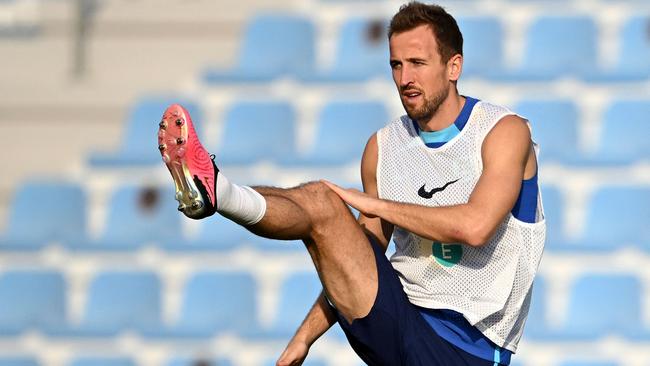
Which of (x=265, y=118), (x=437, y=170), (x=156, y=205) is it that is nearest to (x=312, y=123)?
(x=265, y=118)

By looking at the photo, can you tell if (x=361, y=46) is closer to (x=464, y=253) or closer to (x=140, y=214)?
(x=140, y=214)

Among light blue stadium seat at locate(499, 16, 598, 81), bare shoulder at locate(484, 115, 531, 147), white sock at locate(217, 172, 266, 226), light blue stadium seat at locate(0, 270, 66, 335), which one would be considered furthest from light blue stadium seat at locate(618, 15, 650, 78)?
white sock at locate(217, 172, 266, 226)

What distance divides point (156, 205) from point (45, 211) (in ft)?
2.01

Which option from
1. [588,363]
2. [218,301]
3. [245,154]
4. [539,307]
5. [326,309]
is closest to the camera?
[326,309]

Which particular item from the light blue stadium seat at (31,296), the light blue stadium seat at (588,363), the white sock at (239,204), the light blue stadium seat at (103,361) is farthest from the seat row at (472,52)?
Answer: the white sock at (239,204)

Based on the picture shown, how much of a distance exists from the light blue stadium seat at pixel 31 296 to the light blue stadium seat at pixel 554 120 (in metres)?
2.45

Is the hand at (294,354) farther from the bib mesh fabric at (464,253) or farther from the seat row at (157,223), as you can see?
the seat row at (157,223)

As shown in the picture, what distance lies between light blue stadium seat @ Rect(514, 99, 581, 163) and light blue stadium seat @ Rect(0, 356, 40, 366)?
262 cm

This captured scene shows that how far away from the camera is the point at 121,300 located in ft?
23.1

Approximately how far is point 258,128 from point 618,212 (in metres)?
1.92

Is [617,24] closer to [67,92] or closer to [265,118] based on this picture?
[265,118]

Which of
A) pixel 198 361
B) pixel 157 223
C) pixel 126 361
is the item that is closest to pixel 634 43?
pixel 157 223

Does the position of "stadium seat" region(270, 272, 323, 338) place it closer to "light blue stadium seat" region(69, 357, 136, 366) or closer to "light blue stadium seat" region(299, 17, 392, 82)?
"light blue stadium seat" region(69, 357, 136, 366)

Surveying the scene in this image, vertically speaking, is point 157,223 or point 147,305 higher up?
point 157,223
